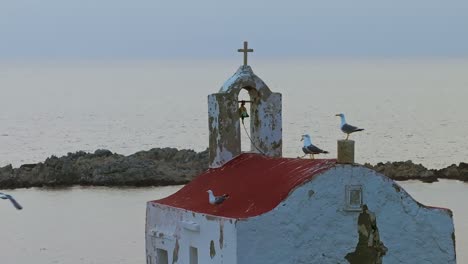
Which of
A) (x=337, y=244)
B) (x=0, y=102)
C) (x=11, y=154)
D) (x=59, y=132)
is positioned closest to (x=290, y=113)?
(x=59, y=132)

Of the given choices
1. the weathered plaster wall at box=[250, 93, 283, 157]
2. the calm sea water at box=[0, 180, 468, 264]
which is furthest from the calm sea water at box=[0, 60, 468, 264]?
the weathered plaster wall at box=[250, 93, 283, 157]

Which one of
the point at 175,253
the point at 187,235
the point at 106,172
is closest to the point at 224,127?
the point at 175,253

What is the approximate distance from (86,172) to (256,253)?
37683 mm

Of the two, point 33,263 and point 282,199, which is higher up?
point 282,199

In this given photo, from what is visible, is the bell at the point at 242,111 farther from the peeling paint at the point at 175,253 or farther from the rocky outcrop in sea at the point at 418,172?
the rocky outcrop in sea at the point at 418,172

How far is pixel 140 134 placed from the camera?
4050 inches

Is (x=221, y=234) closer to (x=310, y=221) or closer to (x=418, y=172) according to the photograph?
(x=310, y=221)

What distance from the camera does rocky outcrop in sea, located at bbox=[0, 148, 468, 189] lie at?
192 feet

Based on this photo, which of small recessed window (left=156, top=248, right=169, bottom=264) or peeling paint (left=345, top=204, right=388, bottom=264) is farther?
small recessed window (left=156, top=248, right=169, bottom=264)

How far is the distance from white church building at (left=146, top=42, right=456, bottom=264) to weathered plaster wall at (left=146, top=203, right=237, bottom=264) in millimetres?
16

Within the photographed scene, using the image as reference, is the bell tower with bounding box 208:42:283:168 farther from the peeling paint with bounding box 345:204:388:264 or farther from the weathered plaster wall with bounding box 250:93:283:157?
the peeling paint with bounding box 345:204:388:264

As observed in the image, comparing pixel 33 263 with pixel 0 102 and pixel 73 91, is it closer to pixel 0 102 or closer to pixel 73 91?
pixel 0 102

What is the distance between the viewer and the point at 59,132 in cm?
10750

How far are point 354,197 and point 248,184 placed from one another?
6.94 feet
